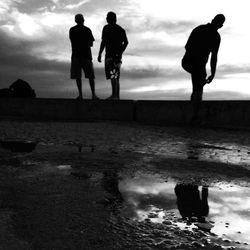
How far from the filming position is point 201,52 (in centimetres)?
732

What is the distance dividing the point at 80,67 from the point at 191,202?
6.70m

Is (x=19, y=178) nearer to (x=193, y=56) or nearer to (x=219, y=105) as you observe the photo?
(x=193, y=56)

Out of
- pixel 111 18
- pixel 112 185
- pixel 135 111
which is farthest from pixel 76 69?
pixel 112 185

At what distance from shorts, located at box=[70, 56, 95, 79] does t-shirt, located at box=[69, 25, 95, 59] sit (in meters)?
0.10

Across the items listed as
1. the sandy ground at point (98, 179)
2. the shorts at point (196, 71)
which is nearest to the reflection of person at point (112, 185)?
Answer: the sandy ground at point (98, 179)

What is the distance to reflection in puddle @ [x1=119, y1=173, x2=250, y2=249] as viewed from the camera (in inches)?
82.7

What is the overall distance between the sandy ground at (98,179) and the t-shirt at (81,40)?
281 cm

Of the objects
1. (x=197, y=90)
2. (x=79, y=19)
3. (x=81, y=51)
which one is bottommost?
(x=197, y=90)

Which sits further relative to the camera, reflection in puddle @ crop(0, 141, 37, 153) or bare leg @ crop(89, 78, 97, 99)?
bare leg @ crop(89, 78, 97, 99)

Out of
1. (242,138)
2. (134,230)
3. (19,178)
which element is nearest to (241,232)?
(134,230)

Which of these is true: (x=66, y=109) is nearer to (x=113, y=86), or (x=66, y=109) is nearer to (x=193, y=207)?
(x=113, y=86)

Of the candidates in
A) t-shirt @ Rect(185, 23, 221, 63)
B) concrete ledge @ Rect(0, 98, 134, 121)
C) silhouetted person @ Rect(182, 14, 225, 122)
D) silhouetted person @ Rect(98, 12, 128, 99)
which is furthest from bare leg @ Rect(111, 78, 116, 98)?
t-shirt @ Rect(185, 23, 221, 63)

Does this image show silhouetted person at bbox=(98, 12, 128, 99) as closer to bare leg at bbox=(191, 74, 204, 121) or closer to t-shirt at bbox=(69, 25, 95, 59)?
t-shirt at bbox=(69, 25, 95, 59)

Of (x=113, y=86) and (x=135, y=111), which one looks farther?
(x=113, y=86)
